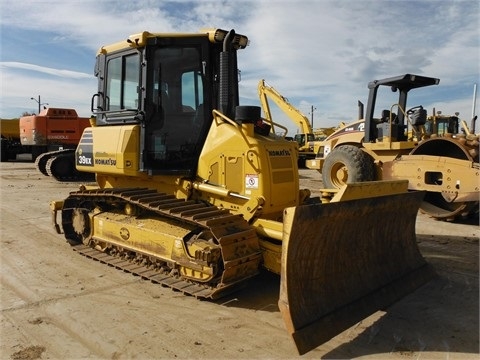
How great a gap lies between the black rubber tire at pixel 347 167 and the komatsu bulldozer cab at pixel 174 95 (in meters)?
4.95

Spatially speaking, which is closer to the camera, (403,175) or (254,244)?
(254,244)

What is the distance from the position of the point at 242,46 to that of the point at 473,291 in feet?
13.1

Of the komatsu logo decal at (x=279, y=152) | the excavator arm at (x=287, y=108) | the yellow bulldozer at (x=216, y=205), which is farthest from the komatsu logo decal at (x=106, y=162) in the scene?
the excavator arm at (x=287, y=108)

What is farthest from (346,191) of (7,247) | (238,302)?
(7,247)

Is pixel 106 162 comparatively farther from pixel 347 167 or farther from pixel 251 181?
pixel 347 167

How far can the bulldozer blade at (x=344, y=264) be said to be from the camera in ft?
11.0

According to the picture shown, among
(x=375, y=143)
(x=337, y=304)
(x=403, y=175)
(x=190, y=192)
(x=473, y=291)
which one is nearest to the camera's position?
(x=337, y=304)

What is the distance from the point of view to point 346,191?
12.2ft

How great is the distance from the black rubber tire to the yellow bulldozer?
4.40 m

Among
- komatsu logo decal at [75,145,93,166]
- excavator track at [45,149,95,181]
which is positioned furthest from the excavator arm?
komatsu logo decal at [75,145,93,166]

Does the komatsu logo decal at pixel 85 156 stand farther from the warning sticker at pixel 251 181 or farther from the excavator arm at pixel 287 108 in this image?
the excavator arm at pixel 287 108

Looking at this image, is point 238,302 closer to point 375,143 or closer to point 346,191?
point 346,191

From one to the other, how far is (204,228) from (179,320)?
1033 mm

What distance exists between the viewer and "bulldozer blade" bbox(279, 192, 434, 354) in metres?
3.37
